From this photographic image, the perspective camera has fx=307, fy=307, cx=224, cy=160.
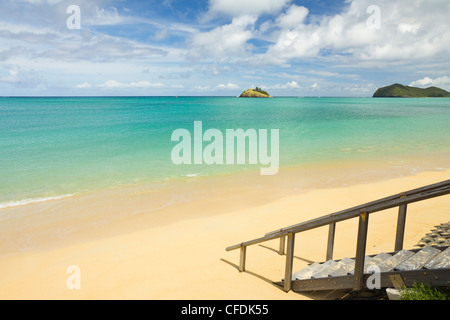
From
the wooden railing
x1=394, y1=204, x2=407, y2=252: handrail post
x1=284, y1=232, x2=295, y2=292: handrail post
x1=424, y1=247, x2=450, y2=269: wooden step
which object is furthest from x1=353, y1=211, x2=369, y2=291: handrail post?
x1=394, y1=204, x2=407, y2=252: handrail post

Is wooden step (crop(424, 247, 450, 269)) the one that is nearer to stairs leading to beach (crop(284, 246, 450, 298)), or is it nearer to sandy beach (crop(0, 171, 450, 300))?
stairs leading to beach (crop(284, 246, 450, 298))

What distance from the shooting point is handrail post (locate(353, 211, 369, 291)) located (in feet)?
12.4

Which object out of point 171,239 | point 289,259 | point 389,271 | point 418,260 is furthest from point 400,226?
point 171,239

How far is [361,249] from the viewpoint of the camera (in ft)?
12.7

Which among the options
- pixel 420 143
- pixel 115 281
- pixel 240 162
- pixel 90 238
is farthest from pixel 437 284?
pixel 420 143

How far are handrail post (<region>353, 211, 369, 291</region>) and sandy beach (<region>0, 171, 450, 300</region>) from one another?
1.18m

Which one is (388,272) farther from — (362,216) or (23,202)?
(23,202)

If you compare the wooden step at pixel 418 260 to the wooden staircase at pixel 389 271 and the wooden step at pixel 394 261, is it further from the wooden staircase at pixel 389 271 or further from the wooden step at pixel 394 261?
the wooden step at pixel 394 261

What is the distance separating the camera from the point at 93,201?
40.8 ft

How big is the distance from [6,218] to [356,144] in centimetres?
2657
